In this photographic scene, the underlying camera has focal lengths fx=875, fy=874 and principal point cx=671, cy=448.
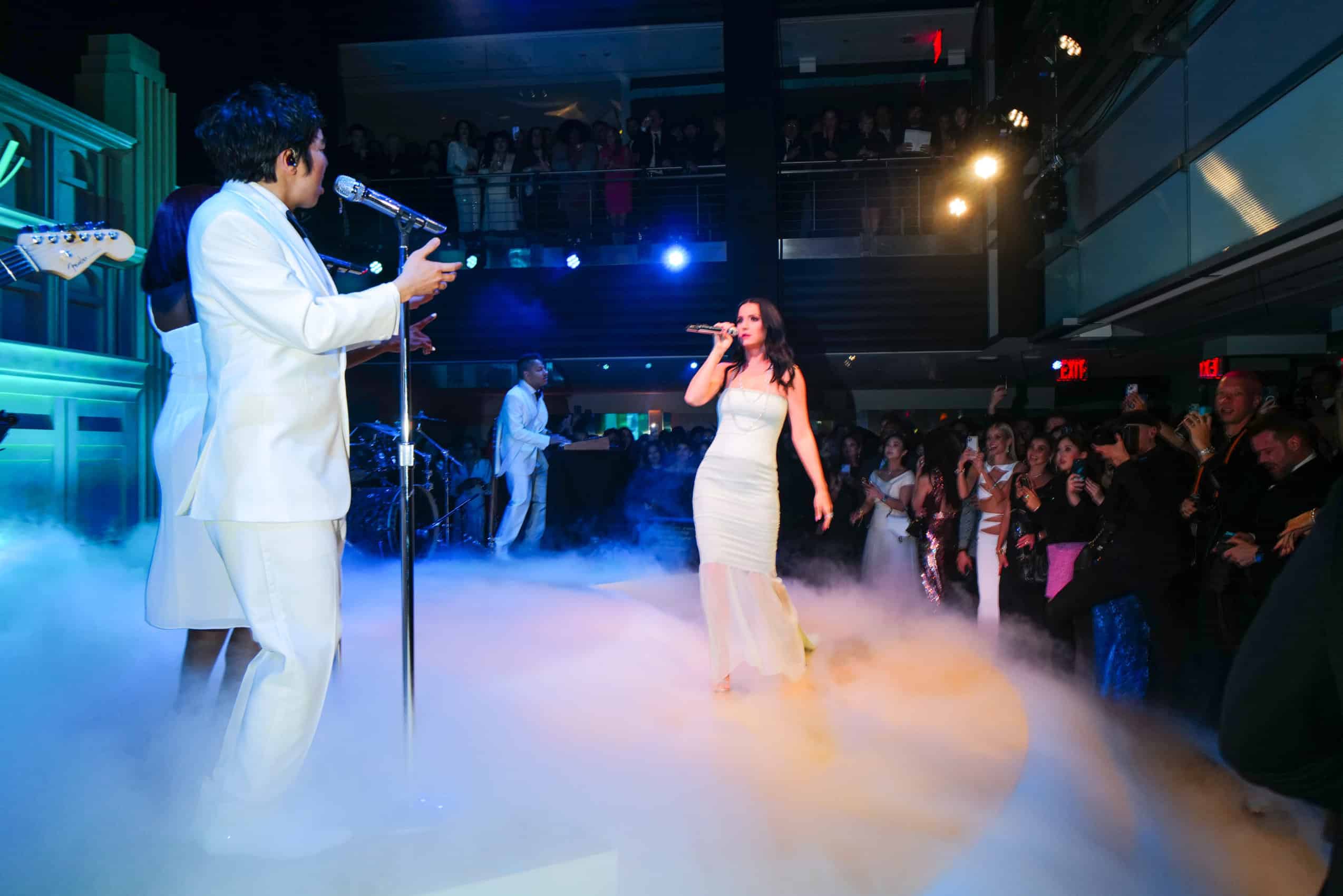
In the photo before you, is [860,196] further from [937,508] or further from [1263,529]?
[1263,529]

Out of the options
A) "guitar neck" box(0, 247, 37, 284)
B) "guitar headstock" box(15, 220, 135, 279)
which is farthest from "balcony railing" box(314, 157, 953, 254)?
"guitar headstock" box(15, 220, 135, 279)

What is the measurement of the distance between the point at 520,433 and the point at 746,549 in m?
4.00

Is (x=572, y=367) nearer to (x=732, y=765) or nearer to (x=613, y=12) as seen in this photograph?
(x=613, y=12)

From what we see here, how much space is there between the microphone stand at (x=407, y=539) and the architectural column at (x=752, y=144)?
571cm

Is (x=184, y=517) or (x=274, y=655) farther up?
(x=184, y=517)

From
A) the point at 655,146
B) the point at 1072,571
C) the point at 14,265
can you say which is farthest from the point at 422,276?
the point at 655,146

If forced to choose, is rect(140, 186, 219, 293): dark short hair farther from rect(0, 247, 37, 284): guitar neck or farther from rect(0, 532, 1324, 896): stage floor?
rect(0, 247, 37, 284): guitar neck

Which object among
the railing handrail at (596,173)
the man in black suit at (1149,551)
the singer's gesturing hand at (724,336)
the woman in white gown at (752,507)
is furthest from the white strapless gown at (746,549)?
the railing handrail at (596,173)

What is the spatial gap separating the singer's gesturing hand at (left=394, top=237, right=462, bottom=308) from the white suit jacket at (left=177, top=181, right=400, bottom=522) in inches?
1.6

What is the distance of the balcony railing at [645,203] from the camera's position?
32.3ft

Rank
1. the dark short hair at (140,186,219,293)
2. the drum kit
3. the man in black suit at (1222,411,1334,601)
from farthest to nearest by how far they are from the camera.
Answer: the drum kit, the man in black suit at (1222,411,1334,601), the dark short hair at (140,186,219,293)

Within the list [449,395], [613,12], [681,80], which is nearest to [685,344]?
[449,395]

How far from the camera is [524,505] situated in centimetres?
736

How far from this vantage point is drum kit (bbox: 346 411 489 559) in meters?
7.12
